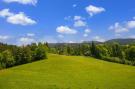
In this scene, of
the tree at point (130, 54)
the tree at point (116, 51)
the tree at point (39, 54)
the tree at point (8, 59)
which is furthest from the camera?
the tree at point (116, 51)

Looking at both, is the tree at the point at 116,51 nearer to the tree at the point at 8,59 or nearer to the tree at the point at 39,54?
the tree at the point at 39,54

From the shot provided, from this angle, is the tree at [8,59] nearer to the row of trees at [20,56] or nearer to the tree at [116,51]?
the row of trees at [20,56]

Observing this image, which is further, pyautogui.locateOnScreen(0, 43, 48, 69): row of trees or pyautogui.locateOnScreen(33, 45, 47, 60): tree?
pyautogui.locateOnScreen(33, 45, 47, 60): tree

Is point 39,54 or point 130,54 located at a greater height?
point 39,54

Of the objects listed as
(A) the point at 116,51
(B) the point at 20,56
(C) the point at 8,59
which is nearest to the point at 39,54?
(B) the point at 20,56

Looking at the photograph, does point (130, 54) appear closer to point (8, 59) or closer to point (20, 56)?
point (20, 56)

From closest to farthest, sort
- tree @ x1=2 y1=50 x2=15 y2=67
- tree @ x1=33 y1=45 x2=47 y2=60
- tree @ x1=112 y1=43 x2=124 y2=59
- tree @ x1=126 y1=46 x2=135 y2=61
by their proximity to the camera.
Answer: tree @ x1=2 y1=50 x2=15 y2=67
tree @ x1=33 y1=45 x2=47 y2=60
tree @ x1=126 y1=46 x2=135 y2=61
tree @ x1=112 y1=43 x2=124 y2=59

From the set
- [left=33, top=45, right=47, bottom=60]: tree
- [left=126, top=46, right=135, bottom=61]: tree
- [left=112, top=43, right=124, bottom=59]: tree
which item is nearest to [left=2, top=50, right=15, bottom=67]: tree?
[left=33, top=45, right=47, bottom=60]: tree

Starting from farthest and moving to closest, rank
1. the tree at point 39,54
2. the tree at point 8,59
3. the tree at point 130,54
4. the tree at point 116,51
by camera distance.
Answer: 1. the tree at point 116,51
2. the tree at point 130,54
3. the tree at point 39,54
4. the tree at point 8,59

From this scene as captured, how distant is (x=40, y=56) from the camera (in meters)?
127

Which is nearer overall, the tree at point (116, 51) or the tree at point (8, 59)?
the tree at point (8, 59)

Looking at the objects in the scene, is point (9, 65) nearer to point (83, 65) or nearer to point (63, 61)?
point (63, 61)

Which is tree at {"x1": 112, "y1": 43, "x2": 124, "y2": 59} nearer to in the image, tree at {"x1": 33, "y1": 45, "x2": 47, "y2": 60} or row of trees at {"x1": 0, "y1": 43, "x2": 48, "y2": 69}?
tree at {"x1": 33, "y1": 45, "x2": 47, "y2": 60}

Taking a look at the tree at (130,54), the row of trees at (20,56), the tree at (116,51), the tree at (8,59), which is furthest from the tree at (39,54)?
the tree at (116,51)
